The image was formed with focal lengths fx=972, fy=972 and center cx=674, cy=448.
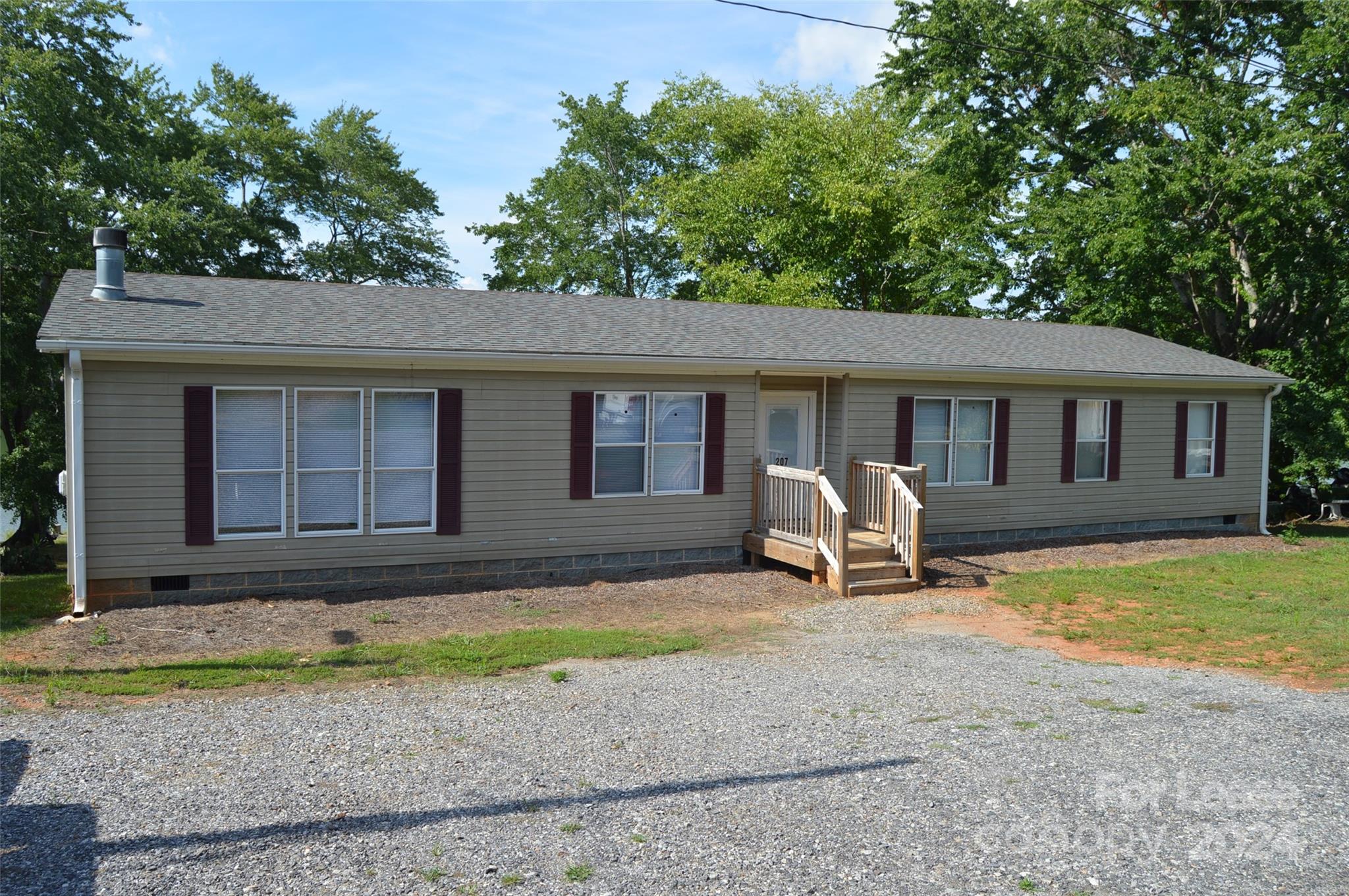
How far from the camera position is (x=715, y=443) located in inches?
487

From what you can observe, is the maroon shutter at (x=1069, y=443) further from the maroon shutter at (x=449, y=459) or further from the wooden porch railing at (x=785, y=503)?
the maroon shutter at (x=449, y=459)

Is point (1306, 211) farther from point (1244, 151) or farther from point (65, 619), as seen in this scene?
point (65, 619)

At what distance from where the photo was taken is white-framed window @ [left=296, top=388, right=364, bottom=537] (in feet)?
33.7

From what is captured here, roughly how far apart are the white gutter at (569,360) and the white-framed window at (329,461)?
21.3 inches

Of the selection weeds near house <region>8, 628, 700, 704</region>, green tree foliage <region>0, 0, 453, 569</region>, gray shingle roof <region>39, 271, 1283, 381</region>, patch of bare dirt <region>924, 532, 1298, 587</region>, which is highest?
green tree foliage <region>0, 0, 453, 569</region>

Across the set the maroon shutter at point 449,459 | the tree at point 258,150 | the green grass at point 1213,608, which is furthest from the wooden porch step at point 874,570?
the tree at point 258,150

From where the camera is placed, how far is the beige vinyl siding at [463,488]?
9.49 metres

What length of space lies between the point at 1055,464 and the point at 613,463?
737 cm

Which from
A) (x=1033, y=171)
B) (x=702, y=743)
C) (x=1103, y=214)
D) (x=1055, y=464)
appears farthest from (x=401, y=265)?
(x=702, y=743)

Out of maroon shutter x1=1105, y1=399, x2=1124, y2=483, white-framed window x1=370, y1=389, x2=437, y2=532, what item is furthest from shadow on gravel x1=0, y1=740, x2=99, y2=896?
maroon shutter x1=1105, y1=399, x2=1124, y2=483

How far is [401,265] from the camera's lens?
35656 mm

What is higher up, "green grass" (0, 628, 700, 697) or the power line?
the power line

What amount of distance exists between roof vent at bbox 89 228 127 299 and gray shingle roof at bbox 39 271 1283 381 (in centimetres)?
19

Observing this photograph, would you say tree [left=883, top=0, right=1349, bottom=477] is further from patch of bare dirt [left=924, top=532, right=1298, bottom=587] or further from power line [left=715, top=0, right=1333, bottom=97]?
patch of bare dirt [left=924, top=532, right=1298, bottom=587]
